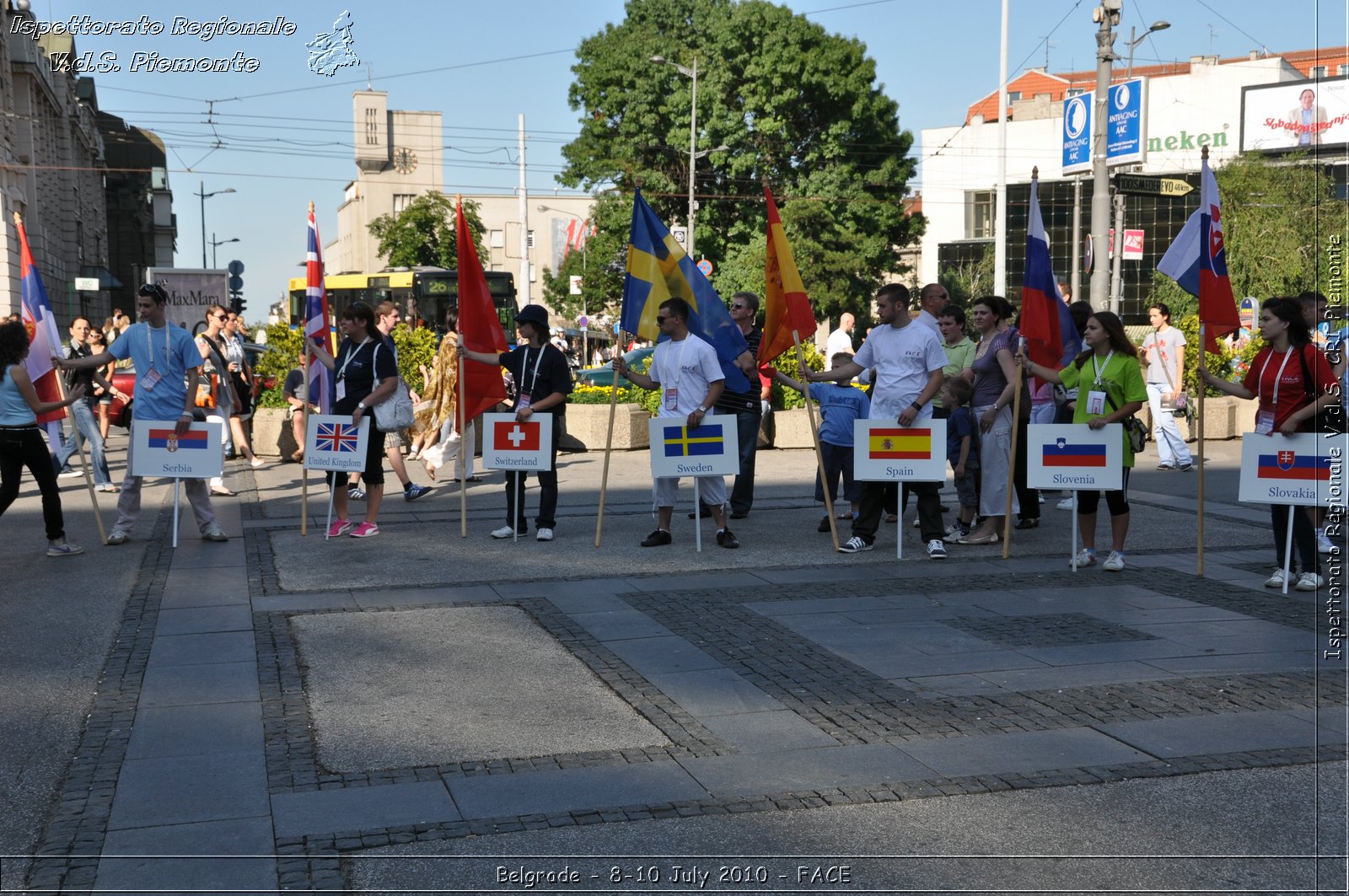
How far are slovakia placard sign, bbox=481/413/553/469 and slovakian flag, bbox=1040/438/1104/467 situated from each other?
3740 mm

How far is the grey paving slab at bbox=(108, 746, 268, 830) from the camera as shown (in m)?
4.38

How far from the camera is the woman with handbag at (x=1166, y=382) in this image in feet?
48.9

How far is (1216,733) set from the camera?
525 centimetres

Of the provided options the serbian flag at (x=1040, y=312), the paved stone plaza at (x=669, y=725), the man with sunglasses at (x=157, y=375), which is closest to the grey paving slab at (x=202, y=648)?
the paved stone plaza at (x=669, y=725)

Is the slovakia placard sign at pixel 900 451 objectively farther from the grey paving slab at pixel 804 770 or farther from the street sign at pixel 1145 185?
the street sign at pixel 1145 185

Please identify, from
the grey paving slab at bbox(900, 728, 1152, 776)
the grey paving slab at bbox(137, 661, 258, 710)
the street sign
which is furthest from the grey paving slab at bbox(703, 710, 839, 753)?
the street sign

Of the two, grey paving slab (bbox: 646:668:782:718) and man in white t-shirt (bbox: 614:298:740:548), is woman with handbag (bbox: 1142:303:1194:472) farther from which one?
grey paving slab (bbox: 646:668:782:718)

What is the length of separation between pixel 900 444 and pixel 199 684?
5.30m

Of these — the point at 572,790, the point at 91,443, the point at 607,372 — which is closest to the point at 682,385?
the point at 572,790

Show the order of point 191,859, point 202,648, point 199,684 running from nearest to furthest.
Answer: point 191,859
point 199,684
point 202,648

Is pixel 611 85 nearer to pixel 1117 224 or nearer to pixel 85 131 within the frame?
pixel 1117 224

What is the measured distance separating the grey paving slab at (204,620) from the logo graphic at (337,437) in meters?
2.75

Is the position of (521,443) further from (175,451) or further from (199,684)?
(199,684)

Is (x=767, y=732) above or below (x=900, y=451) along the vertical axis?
below
